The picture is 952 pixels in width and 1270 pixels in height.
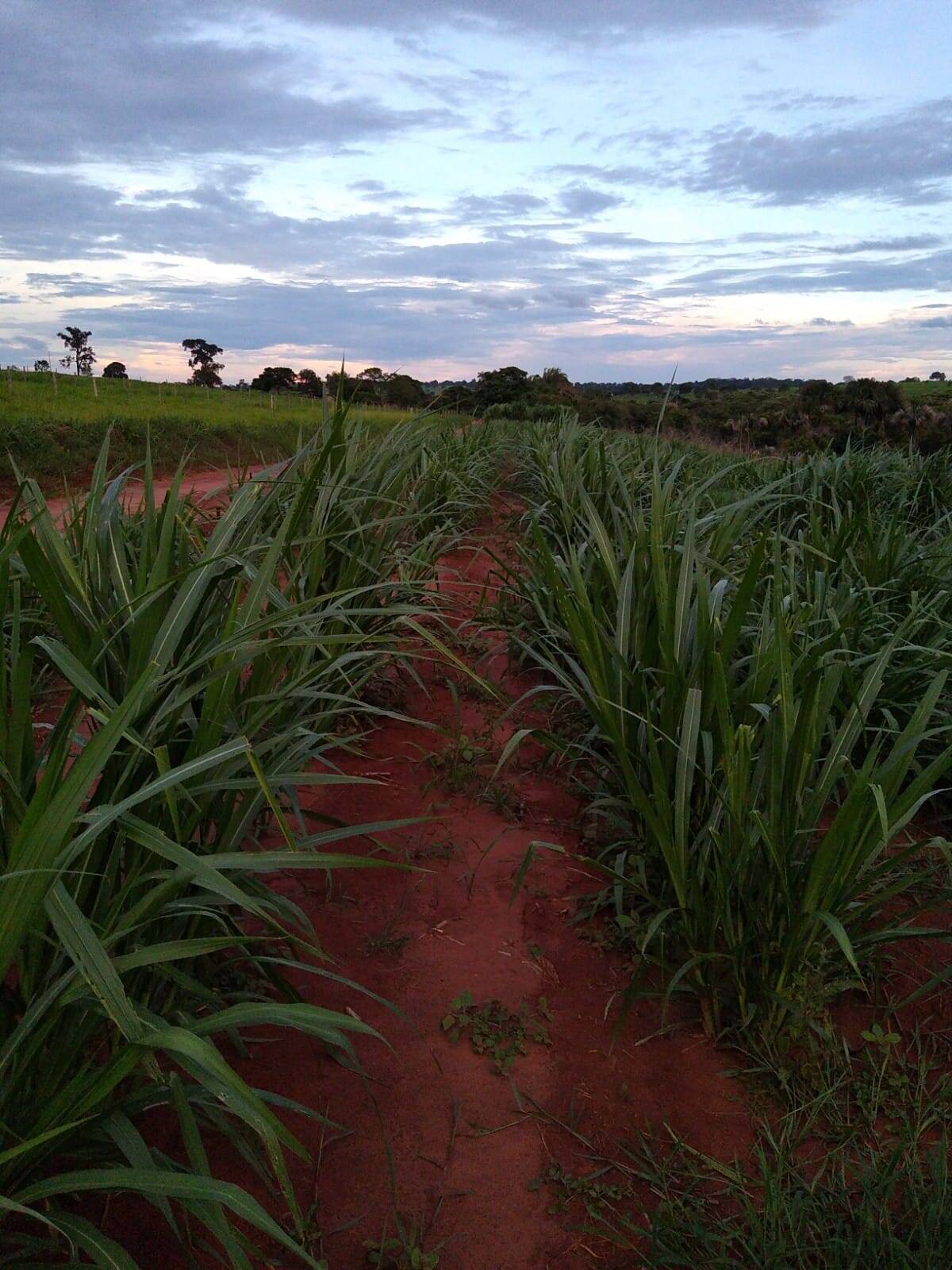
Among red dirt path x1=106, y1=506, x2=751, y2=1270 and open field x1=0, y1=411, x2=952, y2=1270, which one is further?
red dirt path x1=106, y1=506, x2=751, y2=1270

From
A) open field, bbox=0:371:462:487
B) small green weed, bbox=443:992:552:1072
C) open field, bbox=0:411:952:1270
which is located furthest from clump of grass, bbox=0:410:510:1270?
open field, bbox=0:371:462:487

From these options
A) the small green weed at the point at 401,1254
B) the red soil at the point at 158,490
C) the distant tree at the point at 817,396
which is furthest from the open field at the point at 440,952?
the distant tree at the point at 817,396

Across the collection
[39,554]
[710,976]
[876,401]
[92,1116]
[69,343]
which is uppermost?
[69,343]

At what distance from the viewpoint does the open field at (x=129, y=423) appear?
351 inches

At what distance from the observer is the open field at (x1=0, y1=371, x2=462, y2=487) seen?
892 cm

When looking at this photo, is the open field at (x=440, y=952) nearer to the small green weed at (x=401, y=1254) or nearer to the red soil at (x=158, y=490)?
the small green weed at (x=401, y=1254)

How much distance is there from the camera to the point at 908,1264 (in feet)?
4.00

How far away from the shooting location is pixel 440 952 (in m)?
1.95

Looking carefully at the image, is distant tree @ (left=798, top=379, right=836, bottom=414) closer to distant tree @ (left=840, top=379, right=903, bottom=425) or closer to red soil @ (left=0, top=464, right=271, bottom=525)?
distant tree @ (left=840, top=379, right=903, bottom=425)

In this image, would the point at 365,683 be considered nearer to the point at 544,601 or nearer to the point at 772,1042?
the point at 544,601

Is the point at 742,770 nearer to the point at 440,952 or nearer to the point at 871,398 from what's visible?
the point at 440,952

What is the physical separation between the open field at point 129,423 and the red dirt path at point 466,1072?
319cm

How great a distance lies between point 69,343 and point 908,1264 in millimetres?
36844

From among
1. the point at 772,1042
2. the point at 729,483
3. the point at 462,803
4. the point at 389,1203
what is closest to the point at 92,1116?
the point at 389,1203
